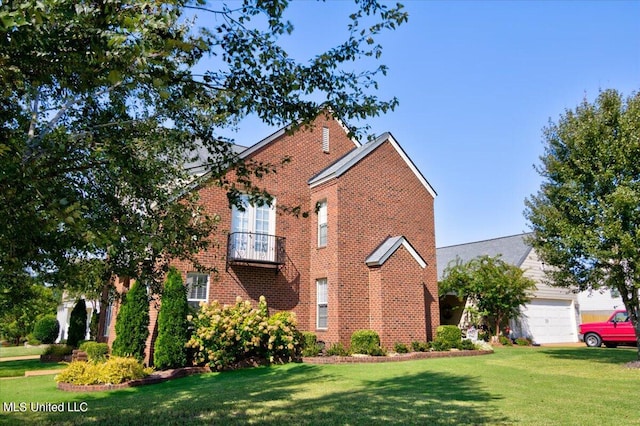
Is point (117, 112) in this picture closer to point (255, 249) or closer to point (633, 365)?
point (255, 249)

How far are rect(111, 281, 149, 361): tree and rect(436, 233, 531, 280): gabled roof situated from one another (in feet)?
65.1

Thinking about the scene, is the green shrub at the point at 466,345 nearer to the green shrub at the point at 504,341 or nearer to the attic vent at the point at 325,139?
the green shrub at the point at 504,341

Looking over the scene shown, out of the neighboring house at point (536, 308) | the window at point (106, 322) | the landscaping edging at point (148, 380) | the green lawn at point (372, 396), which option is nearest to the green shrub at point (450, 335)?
the green lawn at point (372, 396)

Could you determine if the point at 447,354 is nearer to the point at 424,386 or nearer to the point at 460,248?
the point at 424,386

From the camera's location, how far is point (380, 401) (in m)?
8.38

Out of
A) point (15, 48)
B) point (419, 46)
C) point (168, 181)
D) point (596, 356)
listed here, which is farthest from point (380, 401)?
point (596, 356)

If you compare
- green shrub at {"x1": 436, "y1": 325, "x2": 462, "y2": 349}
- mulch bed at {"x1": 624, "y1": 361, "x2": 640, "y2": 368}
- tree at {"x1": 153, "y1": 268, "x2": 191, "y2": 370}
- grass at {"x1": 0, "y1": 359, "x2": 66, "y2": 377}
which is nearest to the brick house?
green shrub at {"x1": 436, "y1": 325, "x2": 462, "y2": 349}

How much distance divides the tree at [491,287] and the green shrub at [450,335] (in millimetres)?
5834

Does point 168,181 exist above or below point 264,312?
above

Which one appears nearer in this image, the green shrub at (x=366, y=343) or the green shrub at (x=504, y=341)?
the green shrub at (x=366, y=343)

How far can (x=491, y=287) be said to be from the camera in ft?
75.4

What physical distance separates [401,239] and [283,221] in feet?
16.0

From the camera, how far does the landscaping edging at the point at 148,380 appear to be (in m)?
11.1

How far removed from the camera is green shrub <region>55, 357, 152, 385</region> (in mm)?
11422
